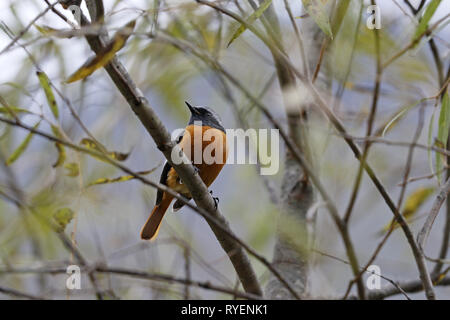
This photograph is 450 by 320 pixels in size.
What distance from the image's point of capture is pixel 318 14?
1.41 metres

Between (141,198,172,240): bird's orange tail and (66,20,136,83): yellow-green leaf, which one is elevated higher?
(66,20,136,83): yellow-green leaf

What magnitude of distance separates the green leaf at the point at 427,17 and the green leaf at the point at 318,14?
0.30 metres

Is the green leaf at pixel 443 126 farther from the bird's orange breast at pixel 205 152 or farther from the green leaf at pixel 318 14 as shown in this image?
the bird's orange breast at pixel 205 152

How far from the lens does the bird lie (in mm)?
2256

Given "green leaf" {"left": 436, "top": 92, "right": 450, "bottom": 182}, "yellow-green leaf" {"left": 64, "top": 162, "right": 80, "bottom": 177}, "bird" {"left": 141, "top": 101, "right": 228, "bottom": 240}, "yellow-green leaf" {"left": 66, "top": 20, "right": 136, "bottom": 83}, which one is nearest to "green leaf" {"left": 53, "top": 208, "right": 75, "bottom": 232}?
"yellow-green leaf" {"left": 64, "top": 162, "right": 80, "bottom": 177}

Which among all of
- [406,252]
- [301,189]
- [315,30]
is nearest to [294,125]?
[301,189]

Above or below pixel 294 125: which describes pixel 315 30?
above

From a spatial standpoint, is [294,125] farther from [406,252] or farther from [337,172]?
[406,252]

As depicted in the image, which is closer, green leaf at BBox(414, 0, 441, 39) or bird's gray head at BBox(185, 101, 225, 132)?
green leaf at BBox(414, 0, 441, 39)

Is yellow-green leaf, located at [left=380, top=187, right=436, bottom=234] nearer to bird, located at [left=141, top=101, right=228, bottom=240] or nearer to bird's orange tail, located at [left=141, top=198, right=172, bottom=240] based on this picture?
bird, located at [left=141, top=101, right=228, bottom=240]

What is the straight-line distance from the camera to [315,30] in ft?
9.06

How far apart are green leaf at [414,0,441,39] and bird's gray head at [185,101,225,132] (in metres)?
1.28

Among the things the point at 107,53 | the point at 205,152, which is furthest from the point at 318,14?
the point at 205,152
